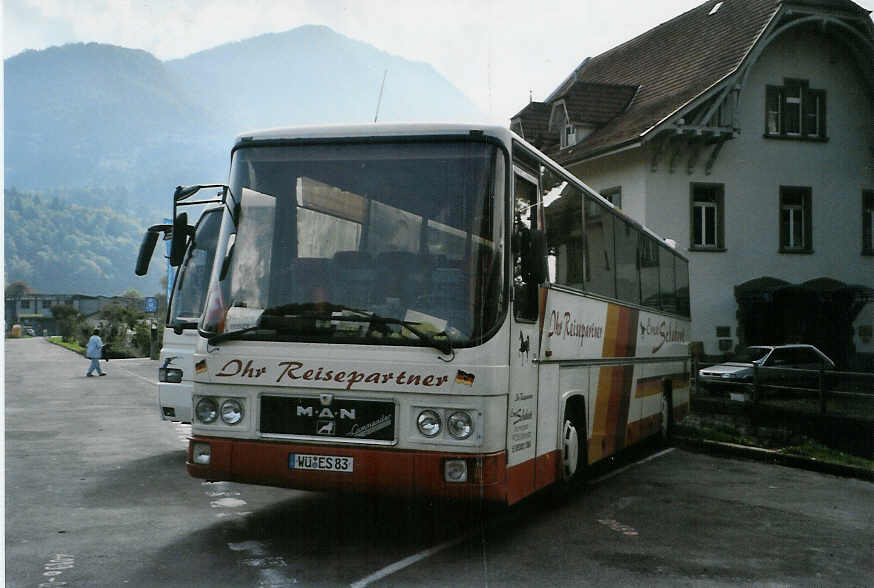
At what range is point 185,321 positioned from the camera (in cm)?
1177

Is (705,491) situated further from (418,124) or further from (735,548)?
(418,124)

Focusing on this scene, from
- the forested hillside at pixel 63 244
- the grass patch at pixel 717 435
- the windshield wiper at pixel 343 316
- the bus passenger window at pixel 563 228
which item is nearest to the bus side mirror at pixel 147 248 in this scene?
the windshield wiper at pixel 343 316

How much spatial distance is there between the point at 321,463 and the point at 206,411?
0.97m

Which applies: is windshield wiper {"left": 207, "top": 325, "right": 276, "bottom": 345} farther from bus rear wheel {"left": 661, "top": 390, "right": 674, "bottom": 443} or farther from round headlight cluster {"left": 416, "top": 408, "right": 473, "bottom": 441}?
bus rear wheel {"left": 661, "top": 390, "right": 674, "bottom": 443}

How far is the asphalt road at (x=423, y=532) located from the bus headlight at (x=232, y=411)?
0.87 meters

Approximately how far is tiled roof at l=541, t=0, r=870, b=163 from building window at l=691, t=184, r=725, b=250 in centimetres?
268

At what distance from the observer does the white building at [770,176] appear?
27.8 m

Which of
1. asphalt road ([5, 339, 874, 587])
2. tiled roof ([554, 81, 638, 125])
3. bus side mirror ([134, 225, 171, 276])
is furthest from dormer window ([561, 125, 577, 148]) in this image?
bus side mirror ([134, 225, 171, 276])

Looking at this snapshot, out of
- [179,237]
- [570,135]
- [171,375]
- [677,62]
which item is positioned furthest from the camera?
[570,135]

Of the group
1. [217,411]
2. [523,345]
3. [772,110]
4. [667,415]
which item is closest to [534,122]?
[772,110]

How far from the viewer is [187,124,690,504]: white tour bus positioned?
654 centimetres

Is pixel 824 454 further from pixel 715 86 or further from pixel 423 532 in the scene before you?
pixel 715 86

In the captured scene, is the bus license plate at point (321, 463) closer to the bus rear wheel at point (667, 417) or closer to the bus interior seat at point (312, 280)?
the bus interior seat at point (312, 280)

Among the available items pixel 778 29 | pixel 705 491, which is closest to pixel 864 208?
pixel 778 29
